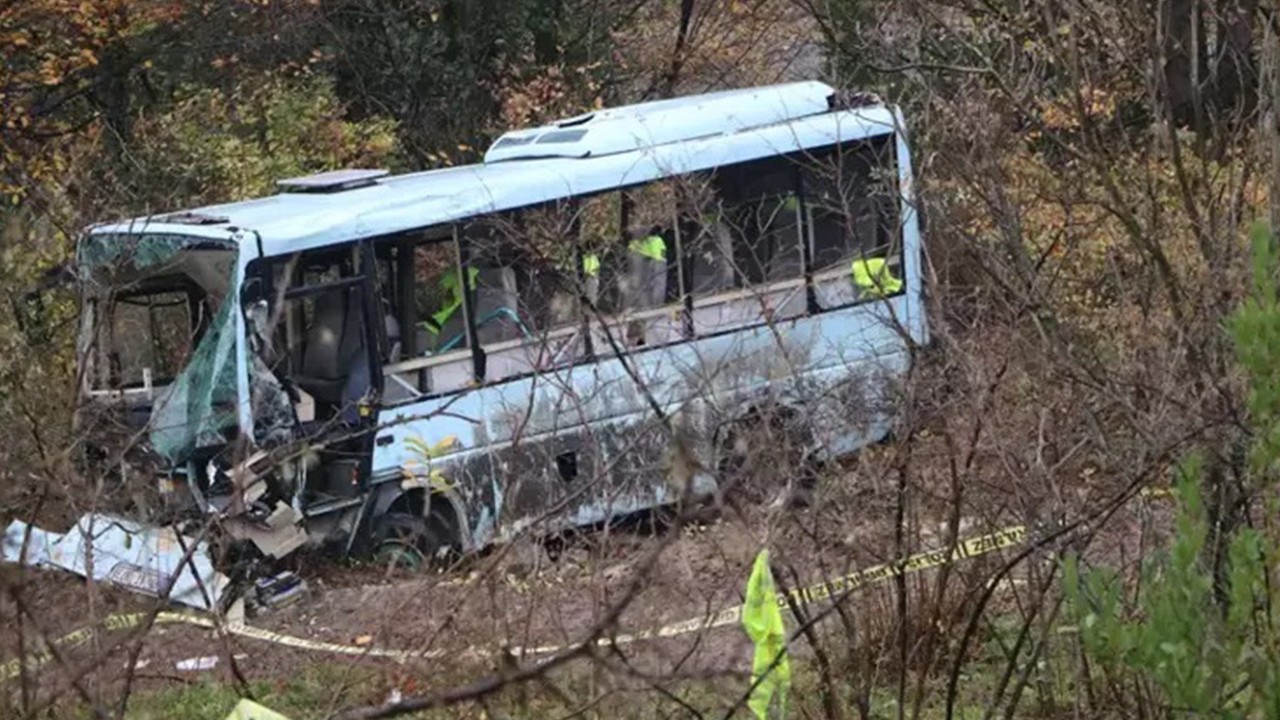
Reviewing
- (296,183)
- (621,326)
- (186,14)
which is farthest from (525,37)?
(621,326)

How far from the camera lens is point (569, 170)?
43.9 feet

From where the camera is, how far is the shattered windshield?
1173 centimetres

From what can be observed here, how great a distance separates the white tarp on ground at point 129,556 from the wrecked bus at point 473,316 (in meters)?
0.43

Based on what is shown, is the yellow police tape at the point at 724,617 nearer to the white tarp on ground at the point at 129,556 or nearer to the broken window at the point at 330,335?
the white tarp on ground at the point at 129,556

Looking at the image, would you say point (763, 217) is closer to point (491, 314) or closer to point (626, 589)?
point (491, 314)

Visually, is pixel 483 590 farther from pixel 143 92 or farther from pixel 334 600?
pixel 143 92

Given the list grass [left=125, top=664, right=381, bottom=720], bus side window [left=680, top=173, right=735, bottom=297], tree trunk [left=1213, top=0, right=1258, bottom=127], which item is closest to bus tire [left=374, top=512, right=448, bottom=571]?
grass [left=125, top=664, right=381, bottom=720]

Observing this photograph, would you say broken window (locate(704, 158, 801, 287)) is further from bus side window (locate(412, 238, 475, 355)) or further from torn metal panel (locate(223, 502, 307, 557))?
torn metal panel (locate(223, 502, 307, 557))

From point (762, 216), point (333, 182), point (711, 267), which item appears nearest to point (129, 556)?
point (333, 182)

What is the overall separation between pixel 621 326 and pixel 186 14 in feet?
35.6

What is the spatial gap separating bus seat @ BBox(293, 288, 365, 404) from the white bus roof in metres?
0.45

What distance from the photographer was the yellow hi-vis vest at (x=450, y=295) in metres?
12.8

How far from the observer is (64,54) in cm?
1905

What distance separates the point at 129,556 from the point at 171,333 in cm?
202
